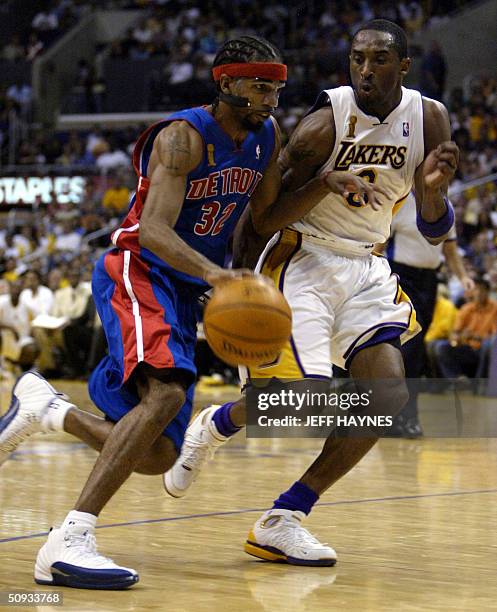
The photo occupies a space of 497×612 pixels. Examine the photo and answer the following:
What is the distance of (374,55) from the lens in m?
4.54

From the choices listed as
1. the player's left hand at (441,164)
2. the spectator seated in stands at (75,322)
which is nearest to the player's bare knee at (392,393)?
the player's left hand at (441,164)

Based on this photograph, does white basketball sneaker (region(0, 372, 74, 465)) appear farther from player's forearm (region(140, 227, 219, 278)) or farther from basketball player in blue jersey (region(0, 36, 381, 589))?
player's forearm (region(140, 227, 219, 278))

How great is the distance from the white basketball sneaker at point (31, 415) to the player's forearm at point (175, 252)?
73cm

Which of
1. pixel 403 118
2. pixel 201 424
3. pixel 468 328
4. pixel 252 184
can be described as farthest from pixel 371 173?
pixel 468 328

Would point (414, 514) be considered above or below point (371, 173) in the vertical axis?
below

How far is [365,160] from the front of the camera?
4.70 meters

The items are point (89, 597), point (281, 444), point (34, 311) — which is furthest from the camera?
point (34, 311)

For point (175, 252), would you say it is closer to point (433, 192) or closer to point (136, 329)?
point (136, 329)

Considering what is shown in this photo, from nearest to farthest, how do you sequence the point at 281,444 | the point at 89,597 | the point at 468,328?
1. the point at 89,597
2. the point at 281,444
3. the point at 468,328

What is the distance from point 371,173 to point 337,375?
4.68 metres

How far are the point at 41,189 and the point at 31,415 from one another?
1869cm

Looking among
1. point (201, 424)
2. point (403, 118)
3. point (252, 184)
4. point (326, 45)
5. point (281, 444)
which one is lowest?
point (281, 444)

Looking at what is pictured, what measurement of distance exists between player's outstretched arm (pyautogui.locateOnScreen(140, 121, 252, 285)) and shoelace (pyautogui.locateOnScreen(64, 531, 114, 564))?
36.3 inches

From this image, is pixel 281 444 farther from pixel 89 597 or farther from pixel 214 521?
pixel 89 597
